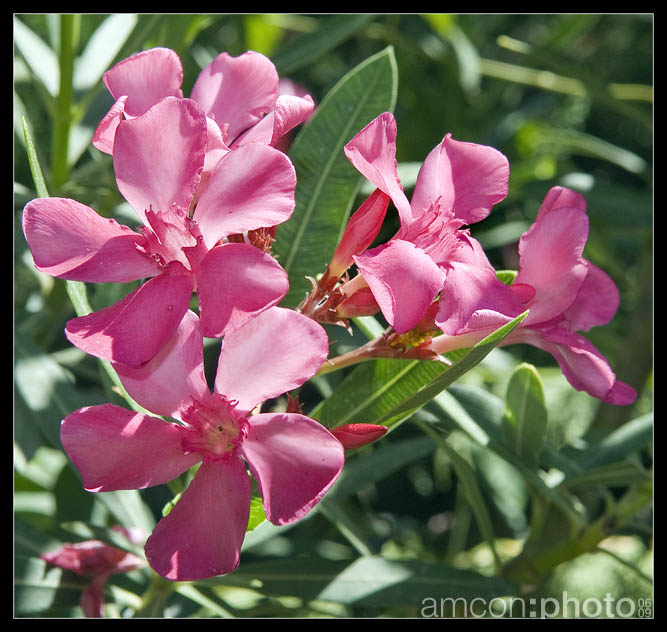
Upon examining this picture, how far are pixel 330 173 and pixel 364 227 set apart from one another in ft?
0.79

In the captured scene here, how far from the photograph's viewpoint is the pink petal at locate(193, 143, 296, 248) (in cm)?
83

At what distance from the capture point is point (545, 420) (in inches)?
43.4

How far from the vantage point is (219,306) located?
80cm

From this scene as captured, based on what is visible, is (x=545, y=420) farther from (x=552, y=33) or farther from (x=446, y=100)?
(x=552, y=33)

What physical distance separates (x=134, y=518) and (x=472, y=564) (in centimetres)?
73

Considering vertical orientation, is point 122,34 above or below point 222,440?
above

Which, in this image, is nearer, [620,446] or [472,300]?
[472,300]

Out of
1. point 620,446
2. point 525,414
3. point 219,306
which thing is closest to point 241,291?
point 219,306

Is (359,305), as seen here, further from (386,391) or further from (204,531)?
(204,531)

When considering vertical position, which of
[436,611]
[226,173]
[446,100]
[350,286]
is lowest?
[436,611]

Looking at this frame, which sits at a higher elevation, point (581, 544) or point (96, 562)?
point (96, 562)

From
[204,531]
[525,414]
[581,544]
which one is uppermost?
[204,531]

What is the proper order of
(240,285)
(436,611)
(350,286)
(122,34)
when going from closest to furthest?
1. (240,285)
2. (350,286)
3. (436,611)
4. (122,34)

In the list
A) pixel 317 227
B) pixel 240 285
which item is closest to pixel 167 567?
pixel 240 285
